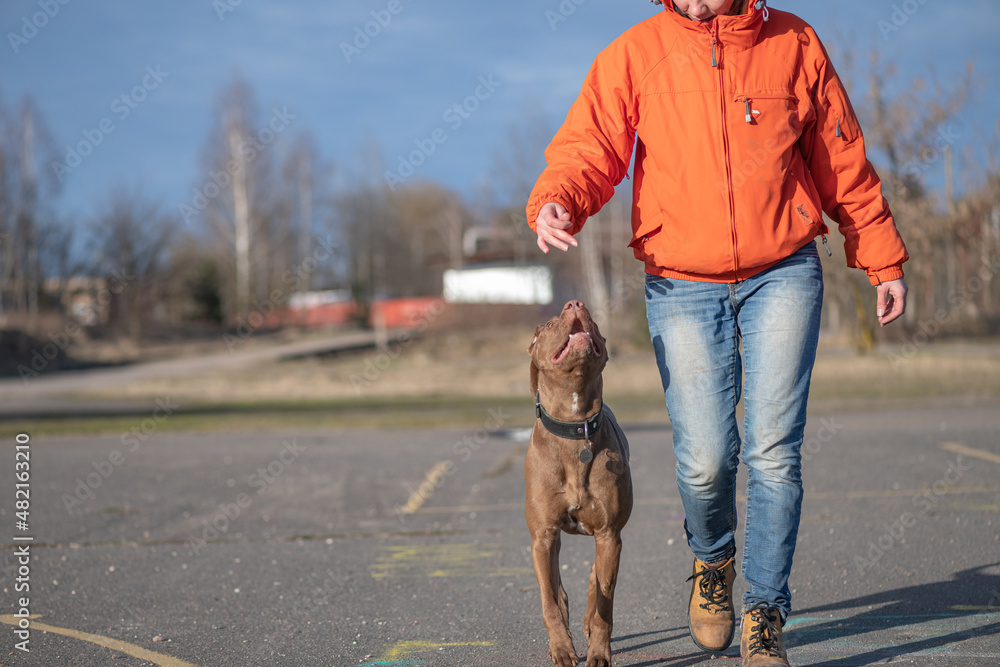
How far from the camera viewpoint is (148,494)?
7.53 meters

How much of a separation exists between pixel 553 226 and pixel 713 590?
Answer: 1544 millimetres

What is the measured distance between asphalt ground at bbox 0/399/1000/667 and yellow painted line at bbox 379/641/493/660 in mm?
12

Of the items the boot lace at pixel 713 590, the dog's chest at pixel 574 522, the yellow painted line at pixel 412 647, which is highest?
the dog's chest at pixel 574 522

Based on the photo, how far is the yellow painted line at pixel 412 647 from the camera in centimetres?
351

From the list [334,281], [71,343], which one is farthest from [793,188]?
[334,281]

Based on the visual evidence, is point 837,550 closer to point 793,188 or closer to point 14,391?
point 793,188

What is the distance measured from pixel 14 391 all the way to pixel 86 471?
13193 mm
